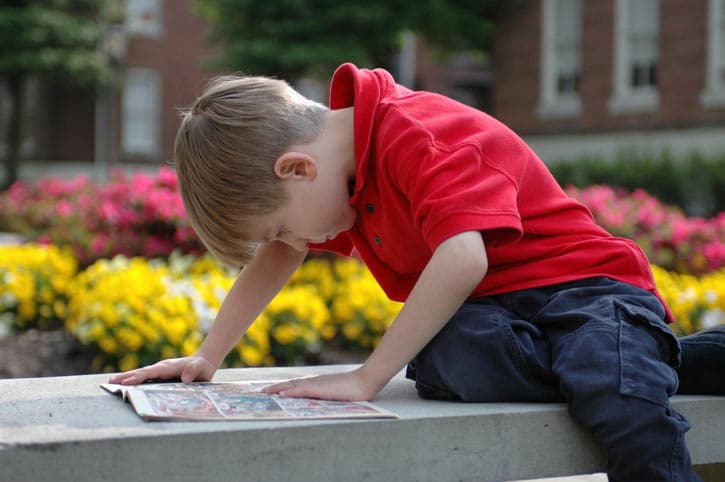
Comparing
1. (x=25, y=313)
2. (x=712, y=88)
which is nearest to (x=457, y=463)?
(x=25, y=313)

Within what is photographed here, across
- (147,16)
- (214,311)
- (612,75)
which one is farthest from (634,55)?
(147,16)

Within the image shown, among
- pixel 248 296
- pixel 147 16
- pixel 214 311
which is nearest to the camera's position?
pixel 248 296

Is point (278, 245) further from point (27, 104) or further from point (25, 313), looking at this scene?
point (27, 104)

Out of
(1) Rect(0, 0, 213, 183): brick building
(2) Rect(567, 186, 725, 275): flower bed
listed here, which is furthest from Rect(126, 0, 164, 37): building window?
(2) Rect(567, 186, 725, 275): flower bed

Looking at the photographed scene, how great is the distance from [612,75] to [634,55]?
46 cm

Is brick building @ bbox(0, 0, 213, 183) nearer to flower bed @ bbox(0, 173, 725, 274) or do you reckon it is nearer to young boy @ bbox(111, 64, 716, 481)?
flower bed @ bbox(0, 173, 725, 274)

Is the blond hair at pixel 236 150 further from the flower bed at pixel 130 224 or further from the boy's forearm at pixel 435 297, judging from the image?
the flower bed at pixel 130 224

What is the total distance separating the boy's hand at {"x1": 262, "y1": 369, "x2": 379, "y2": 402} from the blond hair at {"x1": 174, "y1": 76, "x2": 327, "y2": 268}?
0.36 metres

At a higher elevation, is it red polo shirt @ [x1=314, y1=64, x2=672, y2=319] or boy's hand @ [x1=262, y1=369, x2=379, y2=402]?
red polo shirt @ [x1=314, y1=64, x2=672, y2=319]

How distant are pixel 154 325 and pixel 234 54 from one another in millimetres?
15300

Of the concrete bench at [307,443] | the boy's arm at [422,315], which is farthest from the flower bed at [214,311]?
the boy's arm at [422,315]

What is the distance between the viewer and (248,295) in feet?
7.72

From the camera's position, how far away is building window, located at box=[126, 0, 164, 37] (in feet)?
81.1

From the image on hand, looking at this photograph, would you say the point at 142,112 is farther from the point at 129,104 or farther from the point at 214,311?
the point at 214,311
